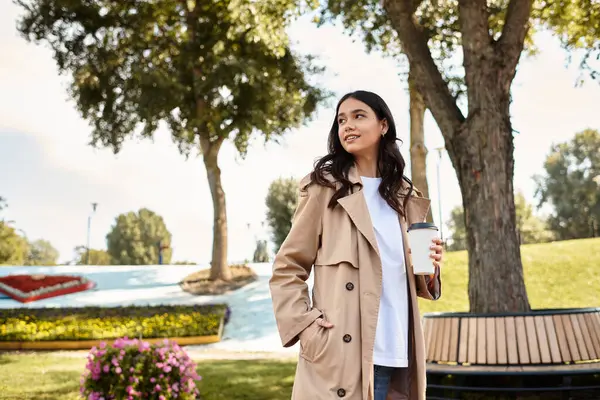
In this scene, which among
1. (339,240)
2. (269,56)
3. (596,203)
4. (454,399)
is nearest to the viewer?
(339,240)

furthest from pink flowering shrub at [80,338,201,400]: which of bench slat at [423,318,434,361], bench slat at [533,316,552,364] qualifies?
bench slat at [533,316,552,364]

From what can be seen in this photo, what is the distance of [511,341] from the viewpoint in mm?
6953

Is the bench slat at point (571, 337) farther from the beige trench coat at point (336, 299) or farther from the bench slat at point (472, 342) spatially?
the beige trench coat at point (336, 299)

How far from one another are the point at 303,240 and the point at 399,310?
468 millimetres

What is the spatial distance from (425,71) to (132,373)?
5.38 metres

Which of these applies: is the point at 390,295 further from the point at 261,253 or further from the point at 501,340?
the point at 261,253

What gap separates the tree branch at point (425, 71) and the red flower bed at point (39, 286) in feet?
59.0

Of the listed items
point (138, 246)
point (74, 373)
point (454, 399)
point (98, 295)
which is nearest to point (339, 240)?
point (454, 399)

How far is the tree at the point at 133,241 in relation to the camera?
7219 centimetres

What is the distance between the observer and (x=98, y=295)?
76.3ft

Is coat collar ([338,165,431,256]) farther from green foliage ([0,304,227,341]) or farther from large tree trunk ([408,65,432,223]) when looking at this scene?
large tree trunk ([408,65,432,223])

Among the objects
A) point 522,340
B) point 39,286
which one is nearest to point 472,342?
point 522,340

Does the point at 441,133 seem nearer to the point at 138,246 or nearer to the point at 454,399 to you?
the point at 454,399

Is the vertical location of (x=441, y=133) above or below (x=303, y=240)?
above
